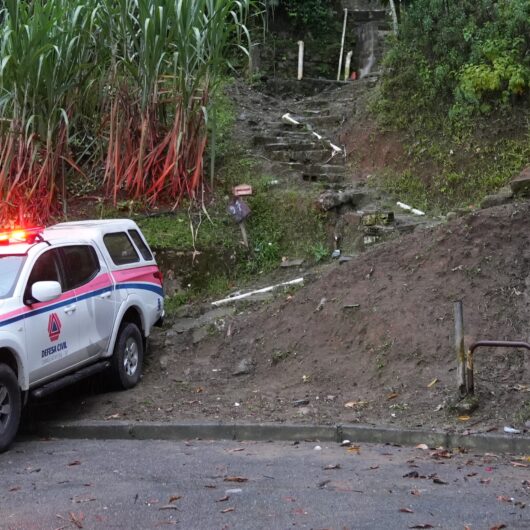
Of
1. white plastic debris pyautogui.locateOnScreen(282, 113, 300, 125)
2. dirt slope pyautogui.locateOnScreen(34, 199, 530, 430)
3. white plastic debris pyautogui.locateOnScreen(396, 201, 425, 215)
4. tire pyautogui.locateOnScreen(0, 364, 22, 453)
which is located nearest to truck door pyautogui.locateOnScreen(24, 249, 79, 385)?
tire pyautogui.locateOnScreen(0, 364, 22, 453)

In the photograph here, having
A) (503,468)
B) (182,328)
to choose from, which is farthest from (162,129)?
(503,468)

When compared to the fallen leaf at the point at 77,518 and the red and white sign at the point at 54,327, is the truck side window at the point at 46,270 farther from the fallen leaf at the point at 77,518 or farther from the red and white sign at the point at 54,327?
the fallen leaf at the point at 77,518

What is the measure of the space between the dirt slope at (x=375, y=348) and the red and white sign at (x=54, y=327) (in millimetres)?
1083

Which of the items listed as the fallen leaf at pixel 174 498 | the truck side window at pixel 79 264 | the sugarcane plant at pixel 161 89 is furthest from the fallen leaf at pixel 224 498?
the sugarcane plant at pixel 161 89

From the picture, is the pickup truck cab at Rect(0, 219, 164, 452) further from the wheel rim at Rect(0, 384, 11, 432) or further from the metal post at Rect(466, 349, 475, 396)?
the metal post at Rect(466, 349, 475, 396)

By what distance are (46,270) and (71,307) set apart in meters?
0.42

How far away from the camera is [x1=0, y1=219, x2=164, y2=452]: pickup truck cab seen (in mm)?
7250

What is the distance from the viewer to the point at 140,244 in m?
10.1

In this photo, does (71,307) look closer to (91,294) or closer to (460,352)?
(91,294)

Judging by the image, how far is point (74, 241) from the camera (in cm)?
866

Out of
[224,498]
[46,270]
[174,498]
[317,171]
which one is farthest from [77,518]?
[317,171]

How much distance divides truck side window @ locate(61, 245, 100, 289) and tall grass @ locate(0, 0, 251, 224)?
357cm

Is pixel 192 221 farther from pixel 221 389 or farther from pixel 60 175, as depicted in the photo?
pixel 221 389

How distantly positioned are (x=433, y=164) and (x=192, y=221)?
3.81m
